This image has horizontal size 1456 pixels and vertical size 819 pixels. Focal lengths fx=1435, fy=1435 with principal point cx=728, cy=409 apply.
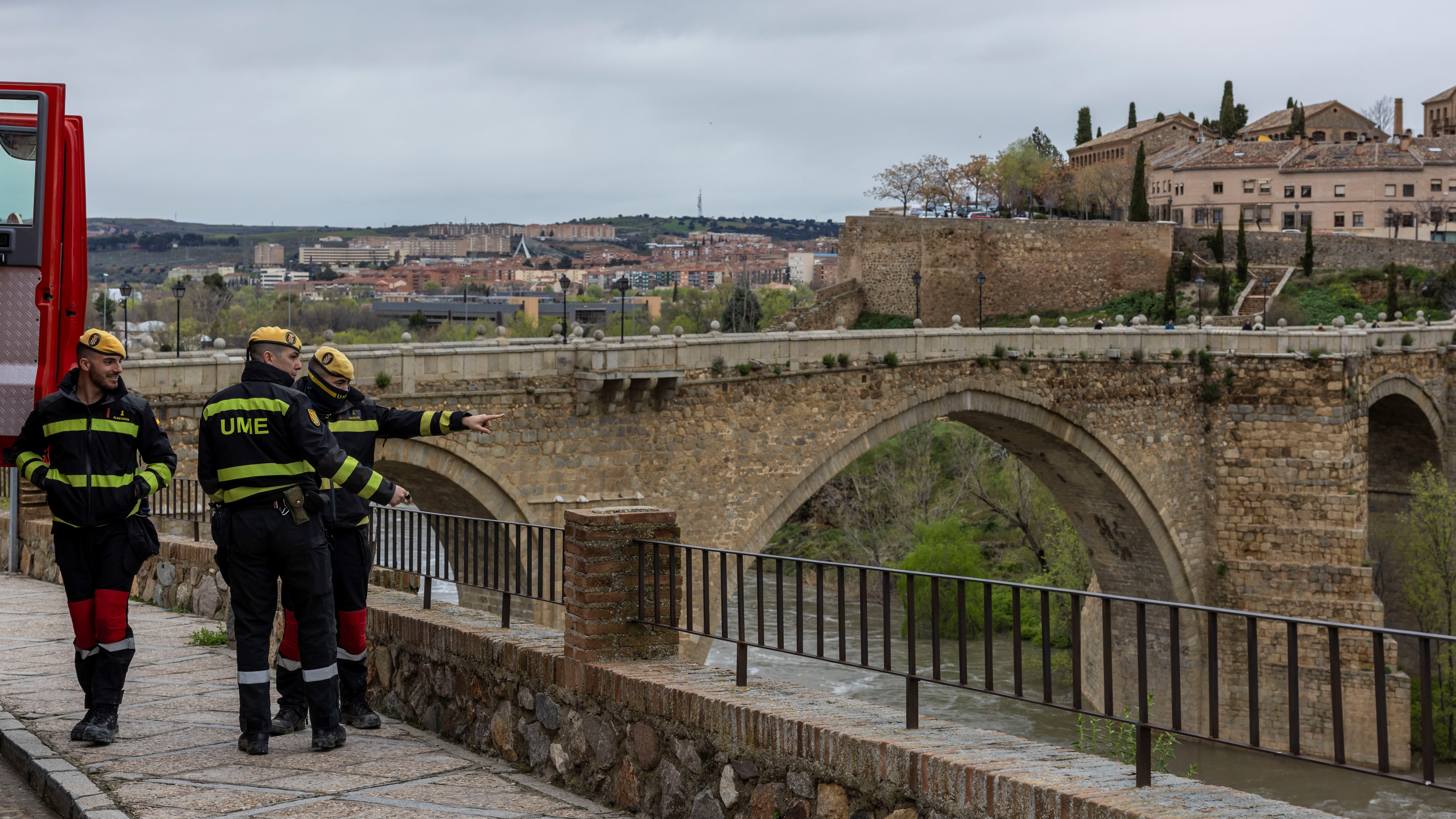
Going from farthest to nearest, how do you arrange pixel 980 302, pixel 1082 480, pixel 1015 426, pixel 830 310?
1. pixel 980 302
2. pixel 830 310
3. pixel 1082 480
4. pixel 1015 426

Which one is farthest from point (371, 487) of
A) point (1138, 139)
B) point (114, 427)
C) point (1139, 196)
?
point (1138, 139)

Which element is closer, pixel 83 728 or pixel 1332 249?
pixel 83 728

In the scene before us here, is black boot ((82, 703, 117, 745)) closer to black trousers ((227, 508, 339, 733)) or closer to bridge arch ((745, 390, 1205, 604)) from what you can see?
black trousers ((227, 508, 339, 733))

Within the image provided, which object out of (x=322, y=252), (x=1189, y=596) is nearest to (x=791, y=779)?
(x=1189, y=596)

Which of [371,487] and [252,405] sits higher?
[252,405]

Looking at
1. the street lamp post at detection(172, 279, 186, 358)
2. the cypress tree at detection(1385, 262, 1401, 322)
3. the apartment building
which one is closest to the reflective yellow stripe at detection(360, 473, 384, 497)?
the street lamp post at detection(172, 279, 186, 358)

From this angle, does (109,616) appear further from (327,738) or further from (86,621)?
(327,738)

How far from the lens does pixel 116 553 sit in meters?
4.73

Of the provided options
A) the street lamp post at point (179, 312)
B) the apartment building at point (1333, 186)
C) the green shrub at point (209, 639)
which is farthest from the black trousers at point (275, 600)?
the apartment building at point (1333, 186)

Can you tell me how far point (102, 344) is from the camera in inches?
182

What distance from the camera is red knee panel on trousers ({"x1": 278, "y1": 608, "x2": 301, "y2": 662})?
16.2 ft

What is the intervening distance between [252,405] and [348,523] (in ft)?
2.01

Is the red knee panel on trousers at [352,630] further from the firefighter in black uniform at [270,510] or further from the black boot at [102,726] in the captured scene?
the black boot at [102,726]

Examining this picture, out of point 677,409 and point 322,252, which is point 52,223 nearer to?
point 677,409
